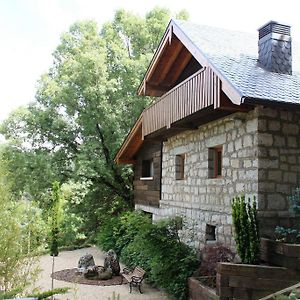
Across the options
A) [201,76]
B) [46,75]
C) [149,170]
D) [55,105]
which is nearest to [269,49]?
[201,76]

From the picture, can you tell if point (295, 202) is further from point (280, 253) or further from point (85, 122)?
point (85, 122)

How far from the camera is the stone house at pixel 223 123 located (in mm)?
7492

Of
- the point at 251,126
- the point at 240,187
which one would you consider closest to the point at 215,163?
the point at 240,187

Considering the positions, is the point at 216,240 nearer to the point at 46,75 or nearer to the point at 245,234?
the point at 245,234

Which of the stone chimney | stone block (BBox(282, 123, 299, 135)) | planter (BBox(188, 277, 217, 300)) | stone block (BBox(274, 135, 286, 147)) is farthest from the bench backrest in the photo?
the stone chimney

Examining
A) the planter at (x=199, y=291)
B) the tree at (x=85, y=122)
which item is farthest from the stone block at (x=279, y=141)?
the tree at (x=85, y=122)

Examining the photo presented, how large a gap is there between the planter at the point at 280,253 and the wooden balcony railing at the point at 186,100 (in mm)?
2809

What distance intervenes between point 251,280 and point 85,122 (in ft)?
39.2

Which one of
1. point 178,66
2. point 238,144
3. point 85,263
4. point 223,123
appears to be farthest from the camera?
point 178,66

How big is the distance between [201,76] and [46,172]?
9.36 metres

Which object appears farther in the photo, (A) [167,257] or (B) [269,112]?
(A) [167,257]

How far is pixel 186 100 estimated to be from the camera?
9.03 meters

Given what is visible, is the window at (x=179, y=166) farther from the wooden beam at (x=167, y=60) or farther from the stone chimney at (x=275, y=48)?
the stone chimney at (x=275, y=48)

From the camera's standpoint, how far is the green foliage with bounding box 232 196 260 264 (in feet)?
22.2
